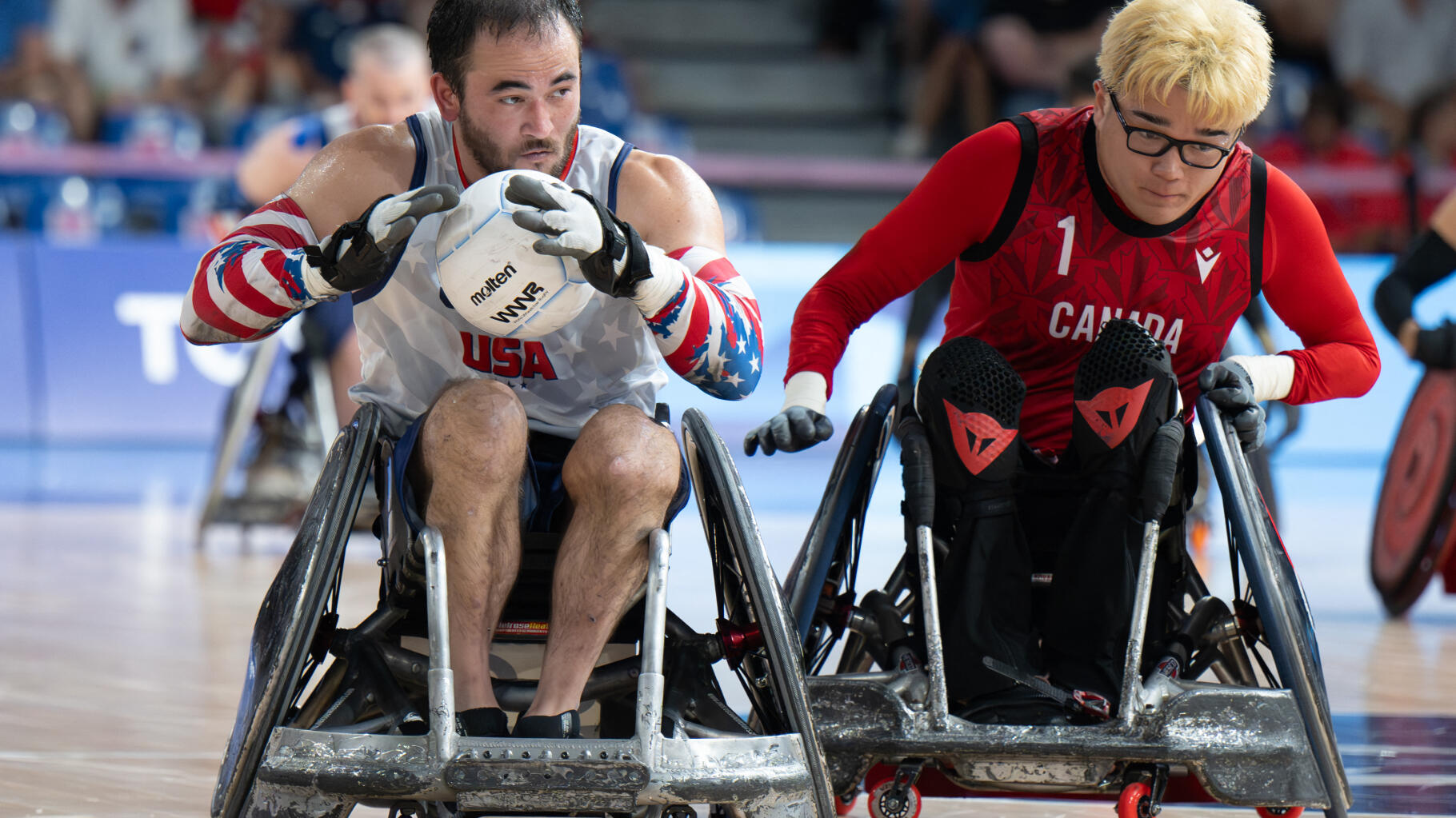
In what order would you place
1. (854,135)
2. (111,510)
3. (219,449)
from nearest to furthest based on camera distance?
(219,449) → (111,510) → (854,135)

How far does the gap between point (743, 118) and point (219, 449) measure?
7.53 m

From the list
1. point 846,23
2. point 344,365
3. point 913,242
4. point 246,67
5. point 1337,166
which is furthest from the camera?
point 846,23

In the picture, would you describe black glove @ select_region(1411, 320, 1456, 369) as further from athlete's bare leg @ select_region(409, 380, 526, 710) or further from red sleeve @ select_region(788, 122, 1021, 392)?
athlete's bare leg @ select_region(409, 380, 526, 710)

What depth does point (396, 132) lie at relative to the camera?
9.36ft

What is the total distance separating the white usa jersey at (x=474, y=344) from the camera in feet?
9.25

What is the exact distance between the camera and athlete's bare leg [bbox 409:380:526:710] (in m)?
2.47

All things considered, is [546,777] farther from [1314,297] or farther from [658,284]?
[1314,297]

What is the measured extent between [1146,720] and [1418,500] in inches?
118

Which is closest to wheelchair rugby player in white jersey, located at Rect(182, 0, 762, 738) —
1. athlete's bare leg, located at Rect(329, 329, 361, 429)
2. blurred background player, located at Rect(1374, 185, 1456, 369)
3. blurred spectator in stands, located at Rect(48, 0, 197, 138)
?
blurred background player, located at Rect(1374, 185, 1456, 369)

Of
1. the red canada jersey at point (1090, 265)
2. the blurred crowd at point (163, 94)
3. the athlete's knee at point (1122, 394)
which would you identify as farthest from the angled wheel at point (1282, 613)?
the blurred crowd at point (163, 94)

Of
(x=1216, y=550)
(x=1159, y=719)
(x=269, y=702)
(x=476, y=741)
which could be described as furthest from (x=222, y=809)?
(x=1216, y=550)

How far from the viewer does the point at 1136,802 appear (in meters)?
2.55

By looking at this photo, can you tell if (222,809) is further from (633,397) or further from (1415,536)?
(1415,536)

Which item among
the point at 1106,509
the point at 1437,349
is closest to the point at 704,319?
the point at 1106,509
